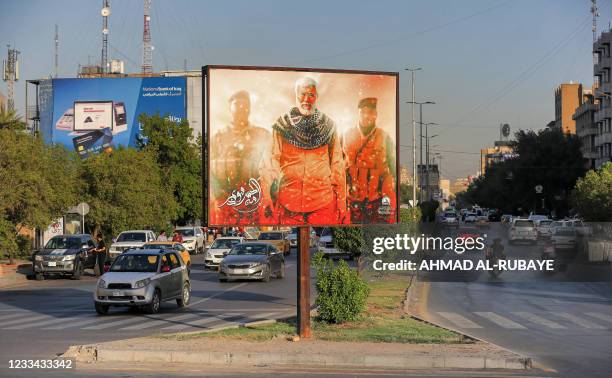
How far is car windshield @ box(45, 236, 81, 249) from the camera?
123 ft

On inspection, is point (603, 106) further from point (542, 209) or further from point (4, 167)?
point (4, 167)

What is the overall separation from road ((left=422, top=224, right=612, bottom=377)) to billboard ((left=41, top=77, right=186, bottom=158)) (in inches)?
2803

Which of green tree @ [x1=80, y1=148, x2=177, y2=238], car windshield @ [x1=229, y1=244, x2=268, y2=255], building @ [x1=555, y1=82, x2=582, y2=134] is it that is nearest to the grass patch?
car windshield @ [x1=229, y1=244, x2=268, y2=255]

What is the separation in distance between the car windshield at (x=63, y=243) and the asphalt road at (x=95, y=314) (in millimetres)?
3649

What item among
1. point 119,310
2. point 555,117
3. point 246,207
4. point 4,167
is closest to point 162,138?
point 4,167

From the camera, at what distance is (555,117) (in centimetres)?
17325

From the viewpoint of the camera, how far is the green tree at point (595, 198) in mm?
50344

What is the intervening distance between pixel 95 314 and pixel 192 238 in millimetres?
38516

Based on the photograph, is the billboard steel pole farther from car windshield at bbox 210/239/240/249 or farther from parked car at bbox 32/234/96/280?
car windshield at bbox 210/239/240/249

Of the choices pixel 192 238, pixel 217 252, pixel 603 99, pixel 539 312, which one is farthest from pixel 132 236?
pixel 603 99

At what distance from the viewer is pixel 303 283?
648 inches

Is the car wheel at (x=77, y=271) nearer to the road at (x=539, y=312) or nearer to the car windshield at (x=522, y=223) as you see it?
the road at (x=539, y=312)

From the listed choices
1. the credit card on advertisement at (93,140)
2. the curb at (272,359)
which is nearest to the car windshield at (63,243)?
the curb at (272,359)

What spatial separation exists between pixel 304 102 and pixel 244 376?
5.54m
